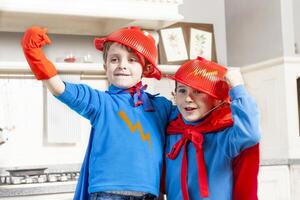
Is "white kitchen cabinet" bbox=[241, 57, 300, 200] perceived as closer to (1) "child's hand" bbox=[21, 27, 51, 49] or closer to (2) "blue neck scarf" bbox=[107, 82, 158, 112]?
(2) "blue neck scarf" bbox=[107, 82, 158, 112]

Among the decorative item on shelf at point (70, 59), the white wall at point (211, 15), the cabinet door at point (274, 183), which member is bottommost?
the cabinet door at point (274, 183)

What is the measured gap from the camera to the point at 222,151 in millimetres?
1199

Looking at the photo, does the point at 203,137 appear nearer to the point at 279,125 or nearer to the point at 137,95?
the point at 137,95

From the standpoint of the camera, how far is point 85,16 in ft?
7.39

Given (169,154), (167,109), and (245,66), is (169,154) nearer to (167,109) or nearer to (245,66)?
(167,109)

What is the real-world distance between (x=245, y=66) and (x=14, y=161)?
1425mm

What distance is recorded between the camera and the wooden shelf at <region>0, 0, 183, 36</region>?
84.9 inches

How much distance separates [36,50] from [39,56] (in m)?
0.01

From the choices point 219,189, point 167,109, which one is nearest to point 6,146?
point 167,109

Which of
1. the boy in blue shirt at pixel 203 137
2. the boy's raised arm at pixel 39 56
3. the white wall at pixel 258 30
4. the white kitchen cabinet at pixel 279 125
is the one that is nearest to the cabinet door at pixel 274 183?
the white kitchen cabinet at pixel 279 125

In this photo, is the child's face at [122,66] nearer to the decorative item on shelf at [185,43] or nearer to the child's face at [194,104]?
the child's face at [194,104]

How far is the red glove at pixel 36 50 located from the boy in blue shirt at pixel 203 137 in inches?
13.2

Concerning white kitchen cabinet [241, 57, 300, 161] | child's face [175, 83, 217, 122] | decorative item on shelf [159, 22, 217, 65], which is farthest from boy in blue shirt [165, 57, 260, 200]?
decorative item on shelf [159, 22, 217, 65]

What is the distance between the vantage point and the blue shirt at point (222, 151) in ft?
3.74
